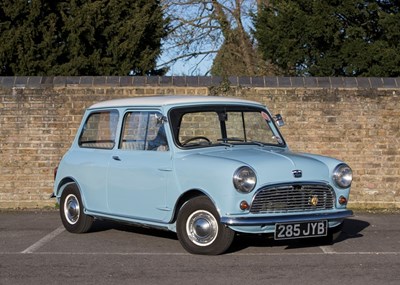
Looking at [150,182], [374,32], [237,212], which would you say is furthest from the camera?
[374,32]

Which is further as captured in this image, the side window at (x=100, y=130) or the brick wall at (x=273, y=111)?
the brick wall at (x=273, y=111)

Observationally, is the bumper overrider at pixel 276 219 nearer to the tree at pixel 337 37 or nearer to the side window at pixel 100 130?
the side window at pixel 100 130

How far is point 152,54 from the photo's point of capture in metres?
16.9

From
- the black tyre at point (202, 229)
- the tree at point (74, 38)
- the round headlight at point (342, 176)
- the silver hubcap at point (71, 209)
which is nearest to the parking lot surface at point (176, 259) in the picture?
the black tyre at point (202, 229)

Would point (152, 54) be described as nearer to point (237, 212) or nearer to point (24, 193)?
point (24, 193)

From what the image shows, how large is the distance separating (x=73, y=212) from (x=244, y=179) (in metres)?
2.87

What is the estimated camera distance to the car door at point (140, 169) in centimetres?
789

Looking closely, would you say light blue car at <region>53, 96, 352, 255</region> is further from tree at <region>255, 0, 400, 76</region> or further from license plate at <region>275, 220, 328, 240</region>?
tree at <region>255, 0, 400, 76</region>

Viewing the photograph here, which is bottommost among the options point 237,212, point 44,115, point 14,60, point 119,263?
point 119,263

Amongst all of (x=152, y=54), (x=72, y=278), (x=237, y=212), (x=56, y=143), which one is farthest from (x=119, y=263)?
(x=152, y=54)

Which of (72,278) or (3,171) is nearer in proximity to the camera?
(72,278)

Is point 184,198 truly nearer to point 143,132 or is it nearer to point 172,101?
point 143,132

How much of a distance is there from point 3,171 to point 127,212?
4.55m

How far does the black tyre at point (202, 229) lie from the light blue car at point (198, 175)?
0.03 feet
